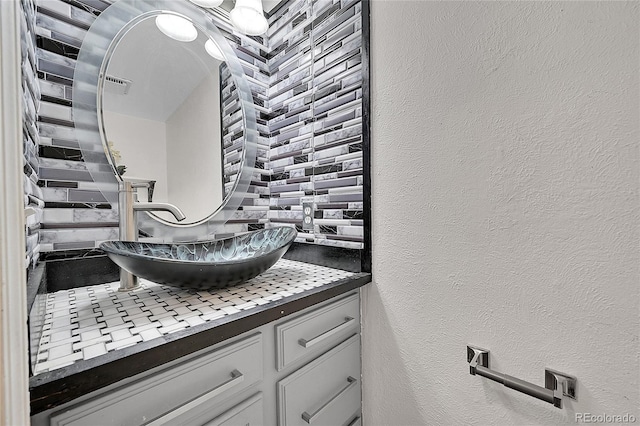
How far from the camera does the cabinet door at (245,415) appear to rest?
0.61 m

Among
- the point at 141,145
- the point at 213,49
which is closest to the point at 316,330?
the point at 141,145

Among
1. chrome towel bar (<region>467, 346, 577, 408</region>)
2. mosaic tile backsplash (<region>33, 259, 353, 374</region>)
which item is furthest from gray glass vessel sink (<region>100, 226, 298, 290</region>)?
chrome towel bar (<region>467, 346, 577, 408</region>)

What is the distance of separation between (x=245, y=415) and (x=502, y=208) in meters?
0.81

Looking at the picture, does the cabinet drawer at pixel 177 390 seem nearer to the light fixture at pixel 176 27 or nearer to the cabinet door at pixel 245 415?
the cabinet door at pixel 245 415

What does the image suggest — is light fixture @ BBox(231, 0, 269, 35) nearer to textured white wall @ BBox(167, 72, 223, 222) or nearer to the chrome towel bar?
textured white wall @ BBox(167, 72, 223, 222)

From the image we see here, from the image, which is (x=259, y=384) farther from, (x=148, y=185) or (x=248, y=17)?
(x=248, y=17)

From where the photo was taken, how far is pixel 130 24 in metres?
1.00

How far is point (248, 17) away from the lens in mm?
1212

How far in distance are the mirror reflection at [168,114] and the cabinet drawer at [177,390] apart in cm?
68

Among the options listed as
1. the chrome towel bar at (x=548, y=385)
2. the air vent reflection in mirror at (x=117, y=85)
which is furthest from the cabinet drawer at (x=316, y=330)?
the air vent reflection in mirror at (x=117, y=85)
